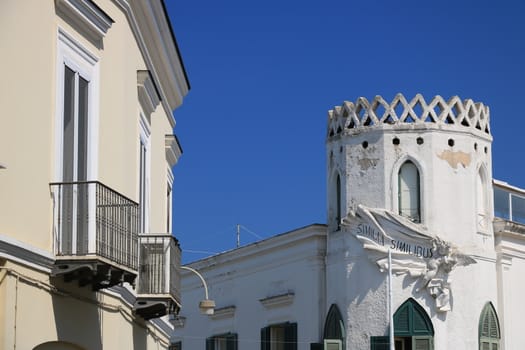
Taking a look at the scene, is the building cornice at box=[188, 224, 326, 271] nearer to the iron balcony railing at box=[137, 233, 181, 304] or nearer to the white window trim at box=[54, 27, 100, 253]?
the iron balcony railing at box=[137, 233, 181, 304]

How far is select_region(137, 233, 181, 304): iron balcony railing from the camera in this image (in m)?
15.1

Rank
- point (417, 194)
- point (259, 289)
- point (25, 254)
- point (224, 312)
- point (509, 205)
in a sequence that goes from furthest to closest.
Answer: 1. point (224, 312)
2. point (259, 289)
3. point (509, 205)
4. point (417, 194)
5. point (25, 254)

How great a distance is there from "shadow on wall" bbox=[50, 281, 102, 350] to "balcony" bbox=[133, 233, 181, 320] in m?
2.12

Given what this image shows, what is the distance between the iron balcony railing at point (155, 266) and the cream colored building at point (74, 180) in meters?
0.01

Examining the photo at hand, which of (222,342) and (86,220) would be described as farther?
(222,342)

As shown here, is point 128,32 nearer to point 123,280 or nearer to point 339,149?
point 123,280

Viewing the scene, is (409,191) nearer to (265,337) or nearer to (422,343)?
(422,343)

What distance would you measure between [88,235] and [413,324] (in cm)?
2160

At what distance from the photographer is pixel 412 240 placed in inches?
1268

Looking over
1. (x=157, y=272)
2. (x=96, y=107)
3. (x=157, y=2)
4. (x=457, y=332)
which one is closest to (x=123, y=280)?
(x=96, y=107)

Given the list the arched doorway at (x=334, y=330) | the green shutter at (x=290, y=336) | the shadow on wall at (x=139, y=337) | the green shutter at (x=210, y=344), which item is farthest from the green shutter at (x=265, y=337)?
the shadow on wall at (x=139, y=337)

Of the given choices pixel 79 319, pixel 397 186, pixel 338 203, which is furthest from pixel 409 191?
pixel 79 319

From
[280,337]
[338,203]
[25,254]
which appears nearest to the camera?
[25,254]

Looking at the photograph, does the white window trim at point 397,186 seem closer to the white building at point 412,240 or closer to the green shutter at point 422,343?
the white building at point 412,240
